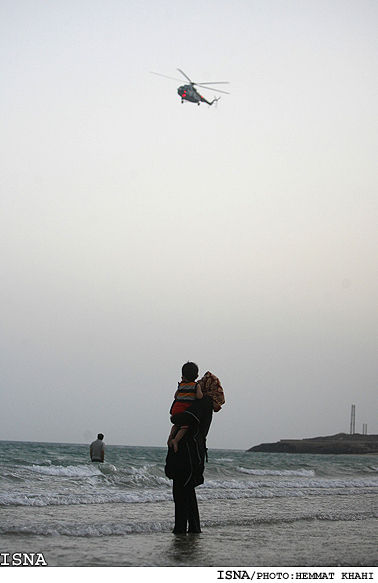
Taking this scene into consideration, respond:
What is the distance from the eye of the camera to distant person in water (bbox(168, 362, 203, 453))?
21.4 feet

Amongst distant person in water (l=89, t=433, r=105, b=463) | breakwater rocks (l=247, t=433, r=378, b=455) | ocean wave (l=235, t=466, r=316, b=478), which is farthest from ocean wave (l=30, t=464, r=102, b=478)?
breakwater rocks (l=247, t=433, r=378, b=455)

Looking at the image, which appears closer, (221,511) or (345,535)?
(345,535)

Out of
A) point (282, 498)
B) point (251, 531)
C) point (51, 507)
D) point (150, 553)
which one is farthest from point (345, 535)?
point (282, 498)

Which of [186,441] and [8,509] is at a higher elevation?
[186,441]

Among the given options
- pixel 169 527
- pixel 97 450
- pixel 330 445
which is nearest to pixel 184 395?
pixel 169 527

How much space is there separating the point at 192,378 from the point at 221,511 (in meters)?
3.64

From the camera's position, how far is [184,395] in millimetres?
6613

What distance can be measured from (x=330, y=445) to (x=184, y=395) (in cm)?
9077

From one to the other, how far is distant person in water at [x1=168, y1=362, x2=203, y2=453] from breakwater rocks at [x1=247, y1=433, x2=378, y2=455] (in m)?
86.0

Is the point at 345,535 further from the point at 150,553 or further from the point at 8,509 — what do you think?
the point at 8,509

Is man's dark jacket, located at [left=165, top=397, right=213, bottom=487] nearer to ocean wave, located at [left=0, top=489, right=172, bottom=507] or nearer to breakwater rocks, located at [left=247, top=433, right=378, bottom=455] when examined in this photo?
ocean wave, located at [left=0, top=489, right=172, bottom=507]

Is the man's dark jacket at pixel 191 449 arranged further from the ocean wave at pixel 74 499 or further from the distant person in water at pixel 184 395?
the ocean wave at pixel 74 499
